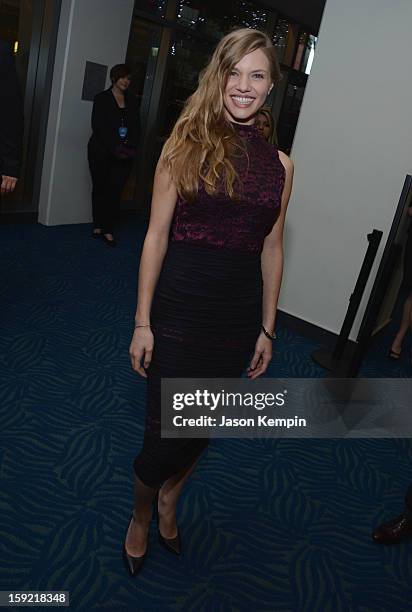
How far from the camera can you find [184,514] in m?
2.32

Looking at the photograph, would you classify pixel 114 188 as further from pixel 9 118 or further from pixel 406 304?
pixel 406 304

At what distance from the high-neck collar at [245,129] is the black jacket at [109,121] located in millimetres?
4240

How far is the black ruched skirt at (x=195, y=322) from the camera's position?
1.64m

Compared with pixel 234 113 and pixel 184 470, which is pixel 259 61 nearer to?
pixel 234 113

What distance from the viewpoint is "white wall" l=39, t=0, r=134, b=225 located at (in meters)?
5.41

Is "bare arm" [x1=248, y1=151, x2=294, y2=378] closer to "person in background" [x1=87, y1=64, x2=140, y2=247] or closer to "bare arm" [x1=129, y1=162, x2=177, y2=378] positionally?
"bare arm" [x1=129, y1=162, x2=177, y2=378]

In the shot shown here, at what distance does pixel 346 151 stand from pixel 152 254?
3111mm

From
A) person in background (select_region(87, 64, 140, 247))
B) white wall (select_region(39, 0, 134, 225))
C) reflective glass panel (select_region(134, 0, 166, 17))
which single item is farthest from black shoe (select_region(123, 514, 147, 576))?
reflective glass panel (select_region(134, 0, 166, 17))

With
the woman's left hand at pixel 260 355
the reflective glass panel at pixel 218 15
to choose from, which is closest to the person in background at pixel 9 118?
the woman's left hand at pixel 260 355

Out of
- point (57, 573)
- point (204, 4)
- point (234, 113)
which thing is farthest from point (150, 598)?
point (204, 4)

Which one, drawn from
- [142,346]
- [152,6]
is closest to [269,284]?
[142,346]

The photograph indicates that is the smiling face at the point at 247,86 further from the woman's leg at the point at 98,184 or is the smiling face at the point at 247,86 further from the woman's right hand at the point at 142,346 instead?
the woman's leg at the point at 98,184

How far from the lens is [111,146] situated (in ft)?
18.4

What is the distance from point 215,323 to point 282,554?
45.7 inches
